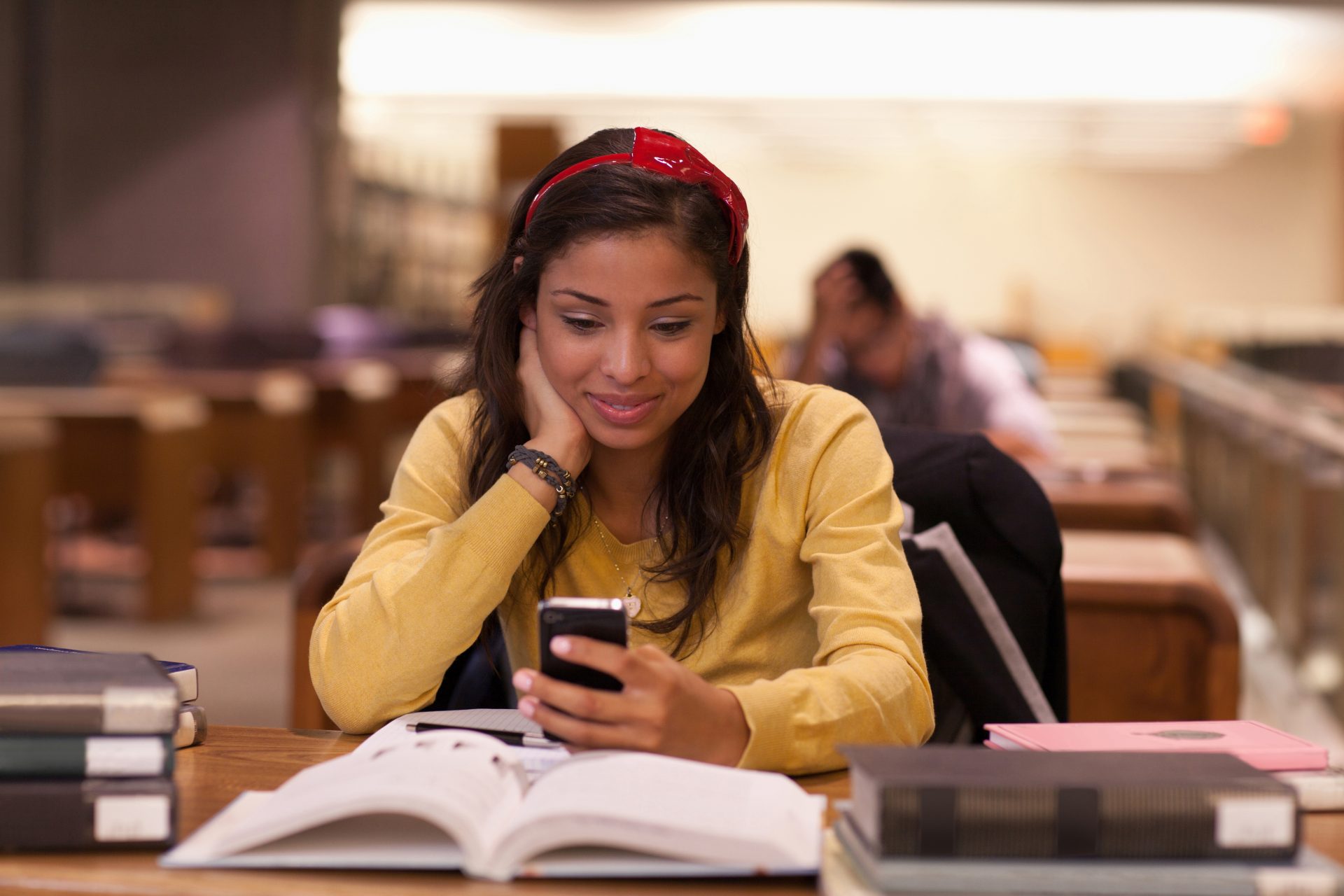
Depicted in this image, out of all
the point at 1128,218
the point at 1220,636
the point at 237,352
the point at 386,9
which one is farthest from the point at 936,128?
the point at 1220,636

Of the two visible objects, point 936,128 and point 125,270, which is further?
point 936,128

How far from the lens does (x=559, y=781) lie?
0.94m

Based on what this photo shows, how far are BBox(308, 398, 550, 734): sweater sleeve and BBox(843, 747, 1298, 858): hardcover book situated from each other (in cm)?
56

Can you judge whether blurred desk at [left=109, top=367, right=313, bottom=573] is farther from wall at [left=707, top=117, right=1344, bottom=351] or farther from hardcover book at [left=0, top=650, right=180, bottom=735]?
wall at [left=707, top=117, right=1344, bottom=351]

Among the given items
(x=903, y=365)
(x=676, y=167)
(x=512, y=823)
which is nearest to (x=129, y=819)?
(x=512, y=823)

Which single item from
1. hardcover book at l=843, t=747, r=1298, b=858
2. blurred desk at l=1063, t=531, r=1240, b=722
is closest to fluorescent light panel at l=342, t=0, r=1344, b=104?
blurred desk at l=1063, t=531, r=1240, b=722

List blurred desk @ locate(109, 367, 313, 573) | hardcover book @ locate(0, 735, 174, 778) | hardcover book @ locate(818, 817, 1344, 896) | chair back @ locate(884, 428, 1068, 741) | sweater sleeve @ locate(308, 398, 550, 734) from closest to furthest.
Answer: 1. hardcover book @ locate(818, 817, 1344, 896)
2. hardcover book @ locate(0, 735, 174, 778)
3. sweater sleeve @ locate(308, 398, 550, 734)
4. chair back @ locate(884, 428, 1068, 741)
5. blurred desk @ locate(109, 367, 313, 573)

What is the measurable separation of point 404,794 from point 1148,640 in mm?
1623

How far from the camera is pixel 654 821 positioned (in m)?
0.88

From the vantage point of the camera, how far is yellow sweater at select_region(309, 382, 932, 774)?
123 cm

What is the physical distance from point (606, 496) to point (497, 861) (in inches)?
27.6

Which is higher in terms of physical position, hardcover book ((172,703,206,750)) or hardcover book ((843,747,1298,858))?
hardcover book ((843,747,1298,858))

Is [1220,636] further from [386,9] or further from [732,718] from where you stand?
[386,9]

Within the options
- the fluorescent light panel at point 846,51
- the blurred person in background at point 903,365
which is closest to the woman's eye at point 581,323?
the blurred person in background at point 903,365
